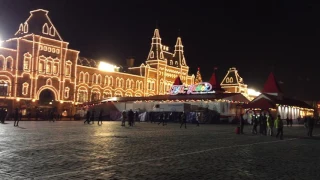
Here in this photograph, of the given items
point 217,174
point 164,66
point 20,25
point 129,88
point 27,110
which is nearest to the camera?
point 217,174

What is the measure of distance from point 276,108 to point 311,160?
1924 inches

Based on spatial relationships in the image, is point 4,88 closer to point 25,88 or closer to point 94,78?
point 25,88

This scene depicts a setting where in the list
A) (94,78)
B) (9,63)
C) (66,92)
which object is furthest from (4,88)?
(94,78)

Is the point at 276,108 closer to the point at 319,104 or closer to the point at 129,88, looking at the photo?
the point at 129,88

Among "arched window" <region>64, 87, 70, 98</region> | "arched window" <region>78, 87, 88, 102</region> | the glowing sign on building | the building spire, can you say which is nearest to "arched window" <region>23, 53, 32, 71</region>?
"arched window" <region>64, 87, 70, 98</region>

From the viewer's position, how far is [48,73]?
70.4 m

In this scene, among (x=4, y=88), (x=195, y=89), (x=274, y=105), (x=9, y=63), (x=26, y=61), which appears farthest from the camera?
(x=26, y=61)

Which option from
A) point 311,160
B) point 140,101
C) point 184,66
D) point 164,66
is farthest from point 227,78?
point 311,160

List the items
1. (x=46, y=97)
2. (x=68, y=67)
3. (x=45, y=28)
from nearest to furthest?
(x=46, y=97), (x=45, y=28), (x=68, y=67)

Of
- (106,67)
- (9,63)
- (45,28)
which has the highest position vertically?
(45,28)

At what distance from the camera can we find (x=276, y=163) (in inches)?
467

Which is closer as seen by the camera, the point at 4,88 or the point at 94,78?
the point at 4,88

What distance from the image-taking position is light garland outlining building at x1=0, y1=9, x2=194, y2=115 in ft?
212

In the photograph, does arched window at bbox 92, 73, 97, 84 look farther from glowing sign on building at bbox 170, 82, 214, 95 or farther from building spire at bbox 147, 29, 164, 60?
glowing sign on building at bbox 170, 82, 214, 95
